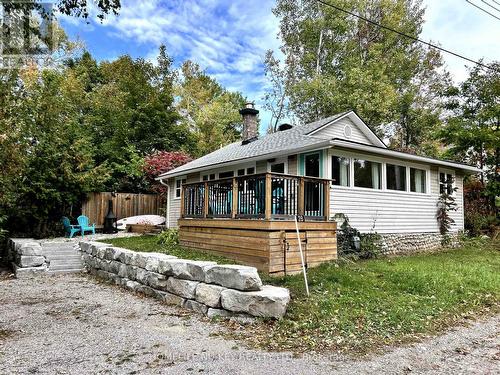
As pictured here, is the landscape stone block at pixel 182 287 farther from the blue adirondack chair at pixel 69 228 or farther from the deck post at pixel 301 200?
the blue adirondack chair at pixel 69 228

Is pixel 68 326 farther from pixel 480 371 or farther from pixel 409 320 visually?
pixel 480 371

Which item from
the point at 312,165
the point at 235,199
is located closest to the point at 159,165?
the point at 312,165

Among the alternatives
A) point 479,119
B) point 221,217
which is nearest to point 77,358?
point 221,217

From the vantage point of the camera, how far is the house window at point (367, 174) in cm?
1036

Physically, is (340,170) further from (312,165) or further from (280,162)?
(280,162)

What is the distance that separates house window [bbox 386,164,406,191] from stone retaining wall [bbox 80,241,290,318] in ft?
24.1

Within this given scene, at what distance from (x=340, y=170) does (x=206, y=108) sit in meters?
20.8

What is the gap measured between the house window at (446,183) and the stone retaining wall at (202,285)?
10324 mm

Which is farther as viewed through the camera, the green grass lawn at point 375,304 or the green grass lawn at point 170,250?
the green grass lawn at point 170,250

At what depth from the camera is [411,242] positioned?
11.7m

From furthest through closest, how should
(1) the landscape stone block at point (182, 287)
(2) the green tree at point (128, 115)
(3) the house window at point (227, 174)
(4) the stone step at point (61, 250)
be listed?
(2) the green tree at point (128, 115) < (3) the house window at point (227, 174) < (4) the stone step at point (61, 250) < (1) the landscape stone block at point (182, 287)

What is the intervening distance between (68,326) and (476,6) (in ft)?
33.3

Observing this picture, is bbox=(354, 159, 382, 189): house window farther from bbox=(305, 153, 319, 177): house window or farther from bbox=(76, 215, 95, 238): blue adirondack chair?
bbox=(76, 215, 95, 238): blue adirondack chair

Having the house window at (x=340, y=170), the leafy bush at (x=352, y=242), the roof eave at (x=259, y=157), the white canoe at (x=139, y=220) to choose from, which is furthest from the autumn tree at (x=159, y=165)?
the leafy bush at (x=352, y=242)
